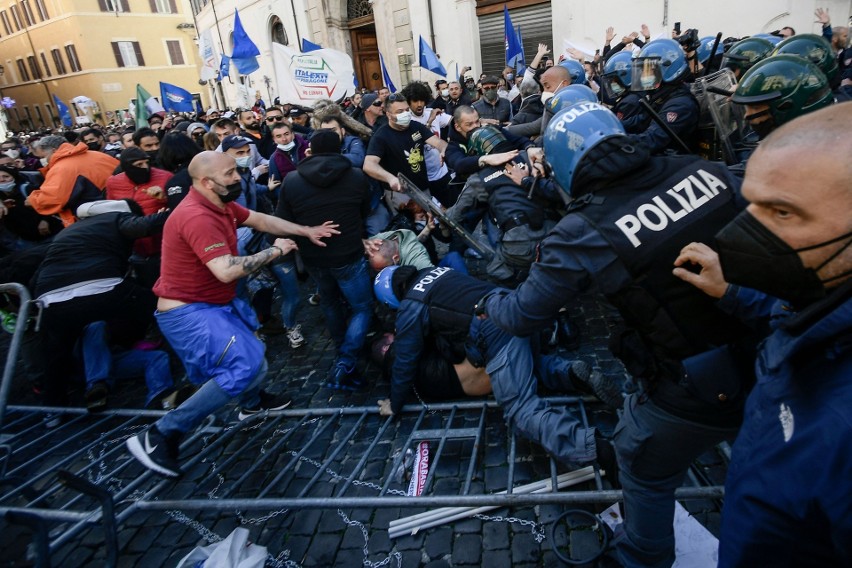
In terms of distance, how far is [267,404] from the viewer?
3.93 meters

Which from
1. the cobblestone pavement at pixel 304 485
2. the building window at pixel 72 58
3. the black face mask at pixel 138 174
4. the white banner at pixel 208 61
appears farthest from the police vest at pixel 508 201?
the building window at pixel 72 58

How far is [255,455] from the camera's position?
137 inches

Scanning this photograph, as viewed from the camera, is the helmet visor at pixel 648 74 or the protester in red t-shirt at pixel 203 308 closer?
the protester in red t-shirt at pixel 203 308

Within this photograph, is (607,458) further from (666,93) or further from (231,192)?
(666,93)

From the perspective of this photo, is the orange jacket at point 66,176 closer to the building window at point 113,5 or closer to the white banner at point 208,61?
the white banner at point 208,61

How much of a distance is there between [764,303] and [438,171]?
4482 mm

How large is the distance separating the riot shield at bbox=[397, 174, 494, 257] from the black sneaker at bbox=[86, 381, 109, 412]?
3.21 metres

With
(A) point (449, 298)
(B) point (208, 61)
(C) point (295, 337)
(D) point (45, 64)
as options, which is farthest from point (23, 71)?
(A) point (449, 298)

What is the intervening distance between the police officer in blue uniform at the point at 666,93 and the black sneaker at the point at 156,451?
157 inches

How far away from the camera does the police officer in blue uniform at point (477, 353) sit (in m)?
2.76

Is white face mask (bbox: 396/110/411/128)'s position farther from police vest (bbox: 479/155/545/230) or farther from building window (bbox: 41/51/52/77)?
building window (bbox: 41/51/52/77)

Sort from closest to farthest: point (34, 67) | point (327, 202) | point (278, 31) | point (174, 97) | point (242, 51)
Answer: point (327, 202) < point (242, 51) < point (174, 97) < point (278, 31) < point (34, 67)

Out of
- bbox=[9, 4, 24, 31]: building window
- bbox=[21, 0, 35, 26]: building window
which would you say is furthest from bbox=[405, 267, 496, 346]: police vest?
bbox=[9, 4, 24, 31]: building window

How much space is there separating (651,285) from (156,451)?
2988 mm
